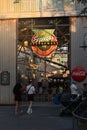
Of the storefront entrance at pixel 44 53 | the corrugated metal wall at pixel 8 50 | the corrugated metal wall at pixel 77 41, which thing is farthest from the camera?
the corrugated metal wall at pixel 8 50

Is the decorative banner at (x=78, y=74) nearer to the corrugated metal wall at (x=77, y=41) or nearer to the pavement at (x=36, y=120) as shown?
the corrugated metal wall at (x=77, y=41)

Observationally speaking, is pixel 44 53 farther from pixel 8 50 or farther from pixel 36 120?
pixel 36 120

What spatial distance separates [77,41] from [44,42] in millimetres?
2225

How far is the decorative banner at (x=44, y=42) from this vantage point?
101 feet

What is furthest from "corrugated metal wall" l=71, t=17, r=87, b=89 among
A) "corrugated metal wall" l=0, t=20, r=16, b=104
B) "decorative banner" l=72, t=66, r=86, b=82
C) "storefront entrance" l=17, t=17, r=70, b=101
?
"corrugated metal wall" l=0, t=20, r=16, b=104

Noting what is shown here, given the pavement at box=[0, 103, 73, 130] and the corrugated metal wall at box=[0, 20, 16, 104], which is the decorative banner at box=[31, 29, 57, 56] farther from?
the pavement at box=[0, 103, 73, 130]

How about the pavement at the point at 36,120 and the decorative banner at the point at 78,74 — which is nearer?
the pavement at the point at 36,120

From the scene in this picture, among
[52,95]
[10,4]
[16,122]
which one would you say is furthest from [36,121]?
[10,4]

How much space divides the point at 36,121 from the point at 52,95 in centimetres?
923

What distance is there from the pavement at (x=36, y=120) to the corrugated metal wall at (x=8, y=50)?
99.0 inches

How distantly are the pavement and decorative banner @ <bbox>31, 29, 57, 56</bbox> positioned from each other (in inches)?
158

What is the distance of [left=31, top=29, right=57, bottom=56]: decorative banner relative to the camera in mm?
30875

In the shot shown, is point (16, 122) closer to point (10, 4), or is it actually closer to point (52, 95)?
point (52, 95)

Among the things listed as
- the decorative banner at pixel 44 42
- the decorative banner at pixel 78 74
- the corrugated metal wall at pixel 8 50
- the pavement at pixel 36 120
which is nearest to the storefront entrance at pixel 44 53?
the decorative banner at pixel 44 42
